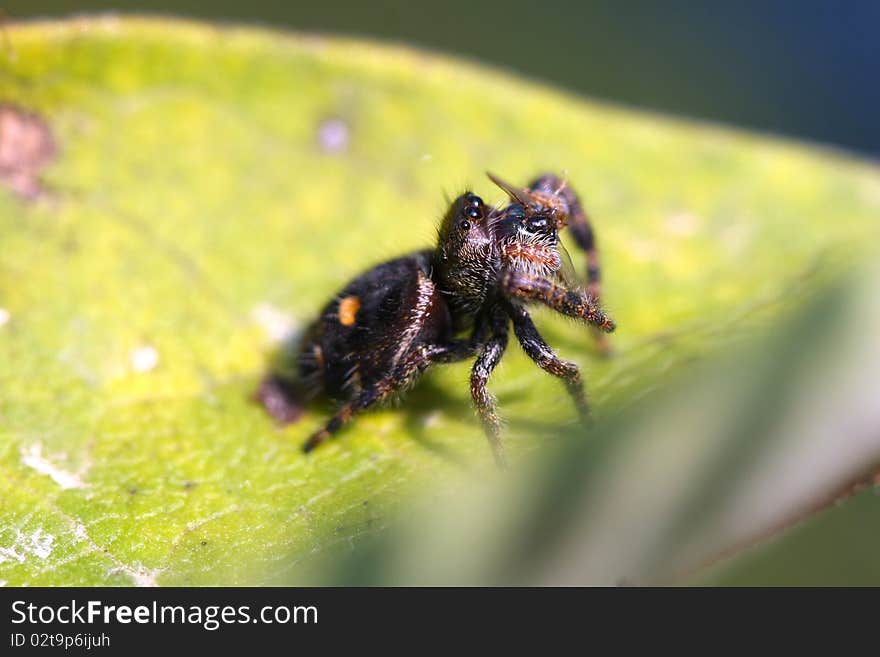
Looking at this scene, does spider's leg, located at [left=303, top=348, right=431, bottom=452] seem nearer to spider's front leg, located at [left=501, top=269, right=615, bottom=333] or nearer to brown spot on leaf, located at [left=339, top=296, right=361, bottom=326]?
brown spot on leaf, located at [left=339, top=296, right=361, bottom=326]

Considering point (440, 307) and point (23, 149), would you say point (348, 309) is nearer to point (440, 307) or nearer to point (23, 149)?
point (440, 307)

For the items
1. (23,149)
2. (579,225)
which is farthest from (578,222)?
(23,149)

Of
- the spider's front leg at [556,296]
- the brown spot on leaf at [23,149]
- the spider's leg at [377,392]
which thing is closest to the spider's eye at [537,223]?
the spider's front leg at [556,296]

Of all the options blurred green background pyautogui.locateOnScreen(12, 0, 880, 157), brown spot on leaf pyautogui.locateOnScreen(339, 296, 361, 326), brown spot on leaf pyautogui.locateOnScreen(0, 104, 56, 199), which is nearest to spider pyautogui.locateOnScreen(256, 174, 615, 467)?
brown spot on leaf pyautogui.locateOnScreen(339, 296, 361, 326)
